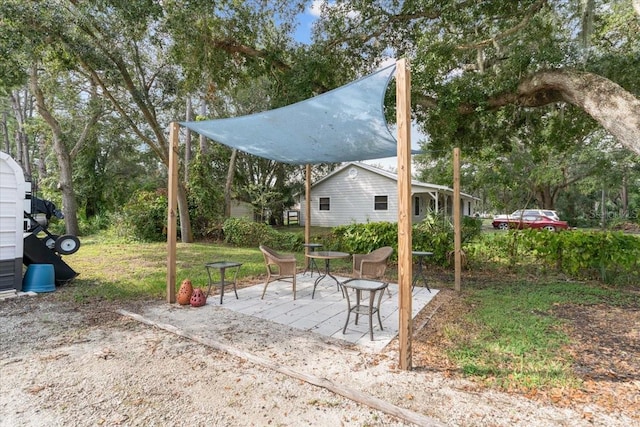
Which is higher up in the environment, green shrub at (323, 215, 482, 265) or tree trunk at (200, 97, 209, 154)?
tree trunk at (200, 97, 209, 154)

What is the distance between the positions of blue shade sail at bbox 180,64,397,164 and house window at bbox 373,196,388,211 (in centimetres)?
1190

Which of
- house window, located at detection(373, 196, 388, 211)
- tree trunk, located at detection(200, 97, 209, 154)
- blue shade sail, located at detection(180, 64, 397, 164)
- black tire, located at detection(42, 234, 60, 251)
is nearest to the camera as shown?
blue shade sail, located at detection(180, 64, 397, 164)

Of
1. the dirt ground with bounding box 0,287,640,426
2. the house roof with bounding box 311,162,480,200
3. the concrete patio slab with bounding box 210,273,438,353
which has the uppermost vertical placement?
the house roof with bounding box 311,162,480,200

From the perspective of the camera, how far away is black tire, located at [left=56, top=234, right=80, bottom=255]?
5742 millimetres

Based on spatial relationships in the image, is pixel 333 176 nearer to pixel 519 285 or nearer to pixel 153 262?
pixel 153 262

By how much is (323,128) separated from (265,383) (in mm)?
2942

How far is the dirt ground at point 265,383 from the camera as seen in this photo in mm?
2178

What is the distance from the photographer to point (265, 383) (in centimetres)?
261

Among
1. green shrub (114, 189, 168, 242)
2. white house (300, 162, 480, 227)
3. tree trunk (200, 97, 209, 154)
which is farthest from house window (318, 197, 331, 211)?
green shrub (114, 189, 168, 242)

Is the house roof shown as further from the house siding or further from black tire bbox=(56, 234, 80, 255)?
black tire bbox=(56, 234, 80, 255)

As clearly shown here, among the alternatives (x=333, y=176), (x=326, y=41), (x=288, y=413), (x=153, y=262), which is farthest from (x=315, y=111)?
(x=333, y=176)

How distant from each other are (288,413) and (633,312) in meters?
5.02

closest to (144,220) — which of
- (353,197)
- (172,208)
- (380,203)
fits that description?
(172,208)

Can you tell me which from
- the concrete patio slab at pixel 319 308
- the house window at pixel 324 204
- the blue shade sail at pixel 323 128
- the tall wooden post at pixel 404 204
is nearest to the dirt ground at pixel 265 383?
the concrete patio slab at pixel 319 308
